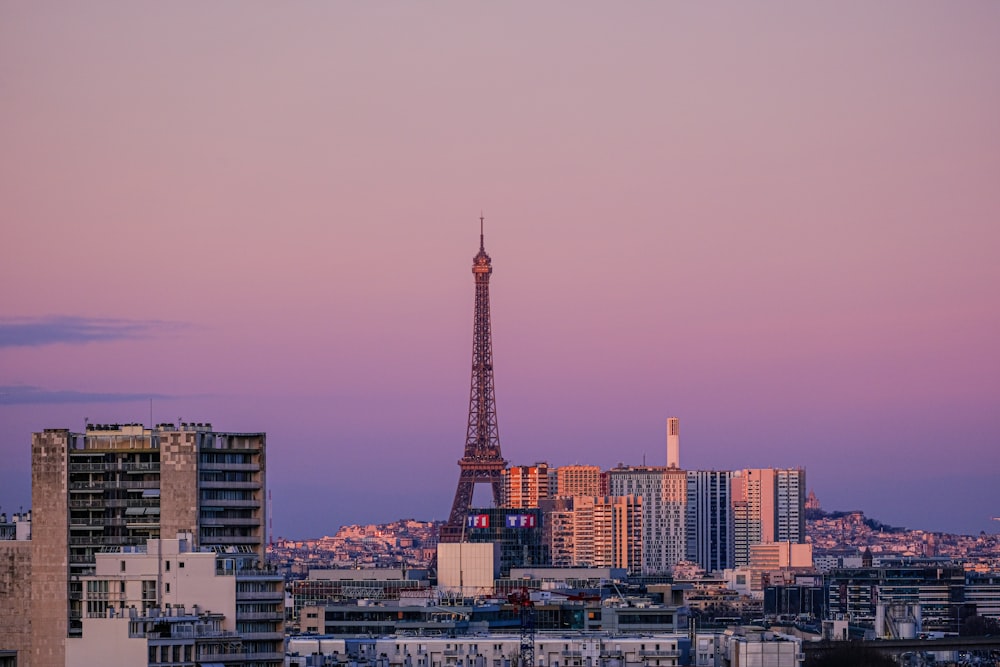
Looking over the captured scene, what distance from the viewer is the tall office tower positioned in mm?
102625

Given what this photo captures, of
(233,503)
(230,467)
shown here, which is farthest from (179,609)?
(230,467)

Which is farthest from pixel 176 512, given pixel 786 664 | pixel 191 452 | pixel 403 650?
pixel 403 650

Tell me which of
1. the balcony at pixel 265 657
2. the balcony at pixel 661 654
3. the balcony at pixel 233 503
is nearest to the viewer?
the balcony at pixel 265 657

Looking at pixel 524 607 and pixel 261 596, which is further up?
pixel 261 596

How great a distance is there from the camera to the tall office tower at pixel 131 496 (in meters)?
103

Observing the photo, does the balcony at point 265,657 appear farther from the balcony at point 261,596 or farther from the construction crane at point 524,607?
the construction crane at point 524,607

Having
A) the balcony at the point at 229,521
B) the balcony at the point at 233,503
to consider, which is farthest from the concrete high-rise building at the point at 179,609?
the balcony at the point at 233,503

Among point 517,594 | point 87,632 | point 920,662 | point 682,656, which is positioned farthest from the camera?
point 517,594

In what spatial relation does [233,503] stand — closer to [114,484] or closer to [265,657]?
[114,484]

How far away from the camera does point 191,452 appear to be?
10300 centimetres

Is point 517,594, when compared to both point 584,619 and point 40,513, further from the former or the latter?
point 40,513

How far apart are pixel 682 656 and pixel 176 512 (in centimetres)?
4028

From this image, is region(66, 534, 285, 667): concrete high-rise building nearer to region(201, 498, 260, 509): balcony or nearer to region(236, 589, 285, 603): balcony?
region(236, 589, 285, 603): balcony

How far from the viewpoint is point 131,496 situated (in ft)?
342
